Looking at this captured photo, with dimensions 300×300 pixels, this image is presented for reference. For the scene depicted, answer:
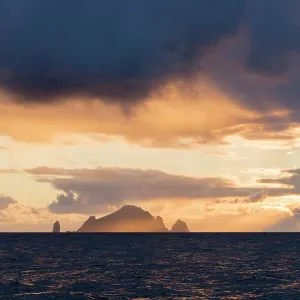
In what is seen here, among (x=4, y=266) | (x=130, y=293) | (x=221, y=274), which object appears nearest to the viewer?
(x=130, y=293)

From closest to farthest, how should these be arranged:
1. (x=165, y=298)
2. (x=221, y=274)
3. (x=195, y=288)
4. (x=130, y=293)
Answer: (x=165, y=298)
(x=130, y=293)
(x=195, y=288)
(x=221, y=274)

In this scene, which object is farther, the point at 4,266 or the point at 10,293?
the point at 4,266

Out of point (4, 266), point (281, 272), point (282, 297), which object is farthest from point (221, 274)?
point (4, 266)

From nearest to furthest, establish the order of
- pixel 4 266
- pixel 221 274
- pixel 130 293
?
pixel 130 293 < pixel 221 274 < pixel 4 266

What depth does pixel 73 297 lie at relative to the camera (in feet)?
201

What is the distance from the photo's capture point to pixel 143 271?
91.2 metres

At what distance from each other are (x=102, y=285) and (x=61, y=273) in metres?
17.8

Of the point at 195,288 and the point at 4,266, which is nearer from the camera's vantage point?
the point at 195,288

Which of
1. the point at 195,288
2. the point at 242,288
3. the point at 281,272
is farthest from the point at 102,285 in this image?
the point at 281,272

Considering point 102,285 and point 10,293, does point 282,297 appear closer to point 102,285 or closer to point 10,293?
point 102,285

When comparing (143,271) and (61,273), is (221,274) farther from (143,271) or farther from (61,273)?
(61,273)

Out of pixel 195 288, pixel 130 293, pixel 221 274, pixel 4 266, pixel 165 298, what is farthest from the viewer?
pixel 4 266

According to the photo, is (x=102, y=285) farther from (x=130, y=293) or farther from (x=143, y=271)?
(x=143, y=271)

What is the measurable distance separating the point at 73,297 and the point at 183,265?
4710cm
